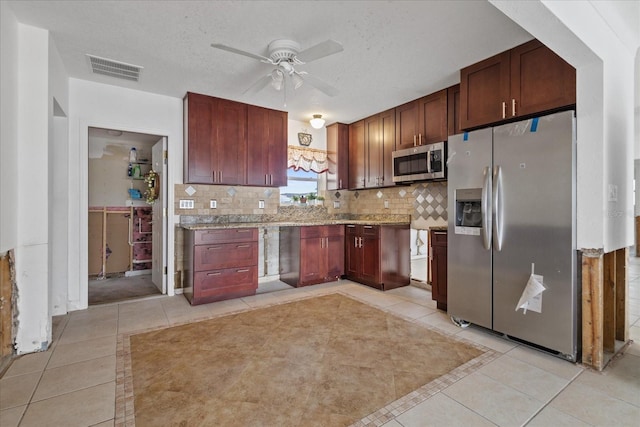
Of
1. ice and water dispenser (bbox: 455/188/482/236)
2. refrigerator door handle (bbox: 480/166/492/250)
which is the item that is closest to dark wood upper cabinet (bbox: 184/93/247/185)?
ice and water dispenser (bbox: 455/188/482/236)

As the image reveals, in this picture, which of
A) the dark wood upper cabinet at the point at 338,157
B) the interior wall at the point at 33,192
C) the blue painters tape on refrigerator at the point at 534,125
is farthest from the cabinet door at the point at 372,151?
the interior wall at the point at 33,192

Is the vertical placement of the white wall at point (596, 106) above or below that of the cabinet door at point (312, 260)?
above

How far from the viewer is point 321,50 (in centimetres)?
234

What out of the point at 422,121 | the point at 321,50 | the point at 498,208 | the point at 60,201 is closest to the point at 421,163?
the point at 422,121

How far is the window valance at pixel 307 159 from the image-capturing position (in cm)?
486

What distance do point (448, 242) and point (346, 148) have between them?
8.91 feet

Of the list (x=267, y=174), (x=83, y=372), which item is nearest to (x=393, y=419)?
(x=83, y=372)

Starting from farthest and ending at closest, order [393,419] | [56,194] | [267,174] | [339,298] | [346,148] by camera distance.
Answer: [346,148], [267,174], [339,298], [56,194], [393,419]

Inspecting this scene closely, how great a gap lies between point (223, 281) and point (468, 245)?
266 cm

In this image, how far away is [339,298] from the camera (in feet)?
12.3

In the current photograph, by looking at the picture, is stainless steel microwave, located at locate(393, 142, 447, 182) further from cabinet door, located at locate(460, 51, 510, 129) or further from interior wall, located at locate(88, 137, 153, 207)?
interior wall, located at locate(88, 137, 153, 207)

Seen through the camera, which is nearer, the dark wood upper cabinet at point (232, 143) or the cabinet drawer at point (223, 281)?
the cabinet drawer at point (223, 281)

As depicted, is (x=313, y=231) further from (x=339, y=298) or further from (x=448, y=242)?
(x=448, y=242)

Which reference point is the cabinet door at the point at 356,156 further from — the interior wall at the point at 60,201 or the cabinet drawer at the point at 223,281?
the interior wall at the point at 60,201
